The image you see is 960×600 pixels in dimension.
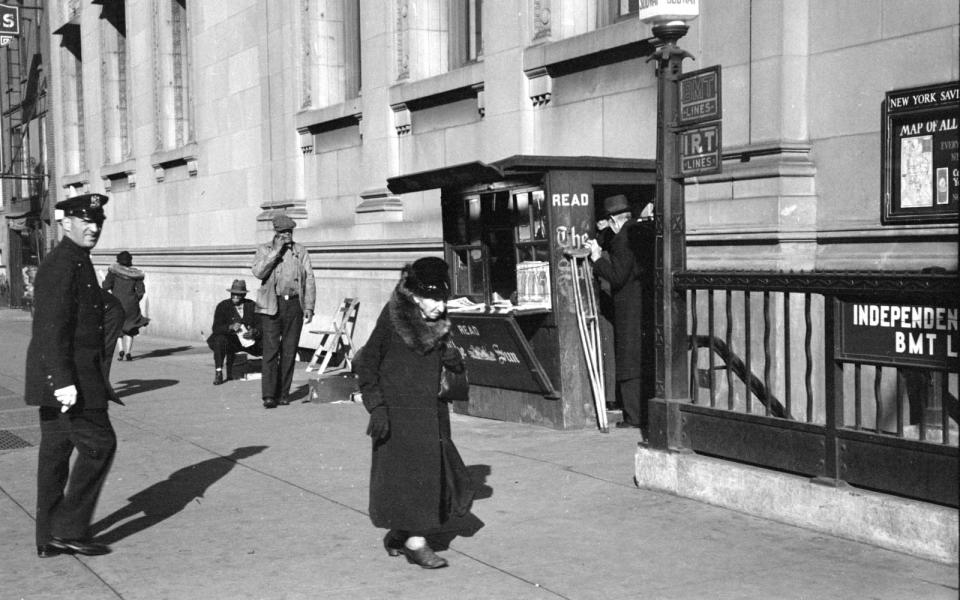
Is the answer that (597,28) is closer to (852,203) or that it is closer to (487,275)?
(487,275)

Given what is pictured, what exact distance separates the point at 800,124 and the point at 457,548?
492cm

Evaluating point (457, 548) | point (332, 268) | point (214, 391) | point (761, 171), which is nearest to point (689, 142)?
point (761, 171)

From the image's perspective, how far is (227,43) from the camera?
73.2 ft

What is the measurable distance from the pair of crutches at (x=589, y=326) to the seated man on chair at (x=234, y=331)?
21.0 feet

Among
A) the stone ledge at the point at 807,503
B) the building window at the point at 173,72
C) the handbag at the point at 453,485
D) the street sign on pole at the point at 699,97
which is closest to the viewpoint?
the stone ledge at the point at 807,503

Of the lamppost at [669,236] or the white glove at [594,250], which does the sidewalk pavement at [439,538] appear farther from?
the white glove at [594,250]

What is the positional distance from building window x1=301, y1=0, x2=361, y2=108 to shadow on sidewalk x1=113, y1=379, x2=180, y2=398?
5248 millimetres

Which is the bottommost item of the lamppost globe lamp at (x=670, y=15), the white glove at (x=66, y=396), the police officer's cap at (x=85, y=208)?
the white glove at (x=66, y=396)

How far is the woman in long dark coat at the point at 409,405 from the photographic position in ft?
21.4

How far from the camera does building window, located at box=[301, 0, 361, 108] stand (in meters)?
19.0

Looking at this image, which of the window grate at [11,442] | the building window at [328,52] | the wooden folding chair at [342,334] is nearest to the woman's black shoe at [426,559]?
the window grate at [11,442]

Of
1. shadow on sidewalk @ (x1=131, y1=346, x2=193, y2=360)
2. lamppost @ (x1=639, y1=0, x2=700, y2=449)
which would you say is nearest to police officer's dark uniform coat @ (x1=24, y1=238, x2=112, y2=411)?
lamppost @ (x1=639, y1=0, x2=700, y2=449)

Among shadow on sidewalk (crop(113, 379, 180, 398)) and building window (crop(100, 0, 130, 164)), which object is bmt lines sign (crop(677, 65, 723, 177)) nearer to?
shadow on sidewalk (crop(113, 379, 180, 398))

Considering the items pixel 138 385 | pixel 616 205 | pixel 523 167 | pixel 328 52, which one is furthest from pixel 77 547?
pixel 328 52
